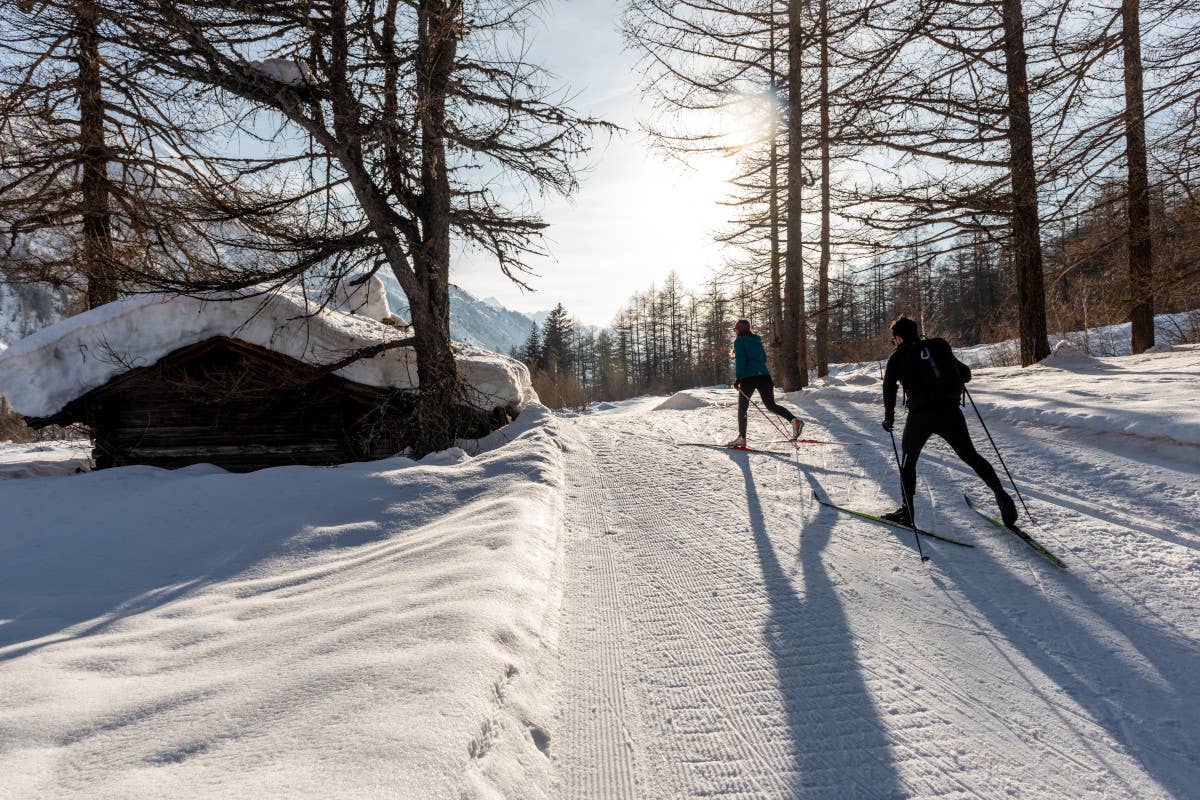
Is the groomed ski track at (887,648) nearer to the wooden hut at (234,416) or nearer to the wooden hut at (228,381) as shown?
the wooden hut at (228,381)

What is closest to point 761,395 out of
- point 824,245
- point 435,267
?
point 435,267

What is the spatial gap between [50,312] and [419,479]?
563 feet

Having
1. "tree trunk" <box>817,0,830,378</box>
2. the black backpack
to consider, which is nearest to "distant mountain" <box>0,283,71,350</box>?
"tree trunk" <box>817,0,830,378</box>

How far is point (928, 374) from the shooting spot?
4707mm

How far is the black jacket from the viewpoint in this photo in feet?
15.4

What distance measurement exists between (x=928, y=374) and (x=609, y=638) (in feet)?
12.3

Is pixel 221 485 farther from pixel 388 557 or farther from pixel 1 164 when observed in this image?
pixel 1 164

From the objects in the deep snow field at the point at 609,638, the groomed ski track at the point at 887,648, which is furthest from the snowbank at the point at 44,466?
the groomed ski track at the point at 887,648

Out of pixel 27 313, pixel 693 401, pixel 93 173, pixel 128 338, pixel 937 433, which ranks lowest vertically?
pixel 937 433

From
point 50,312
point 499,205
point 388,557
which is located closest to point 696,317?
point 499,205

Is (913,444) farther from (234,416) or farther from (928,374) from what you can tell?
(234,416)

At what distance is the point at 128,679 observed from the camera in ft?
8.78

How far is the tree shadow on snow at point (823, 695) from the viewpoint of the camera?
6.69 ft

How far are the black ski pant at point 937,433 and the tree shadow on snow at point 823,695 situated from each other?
5.03ft
